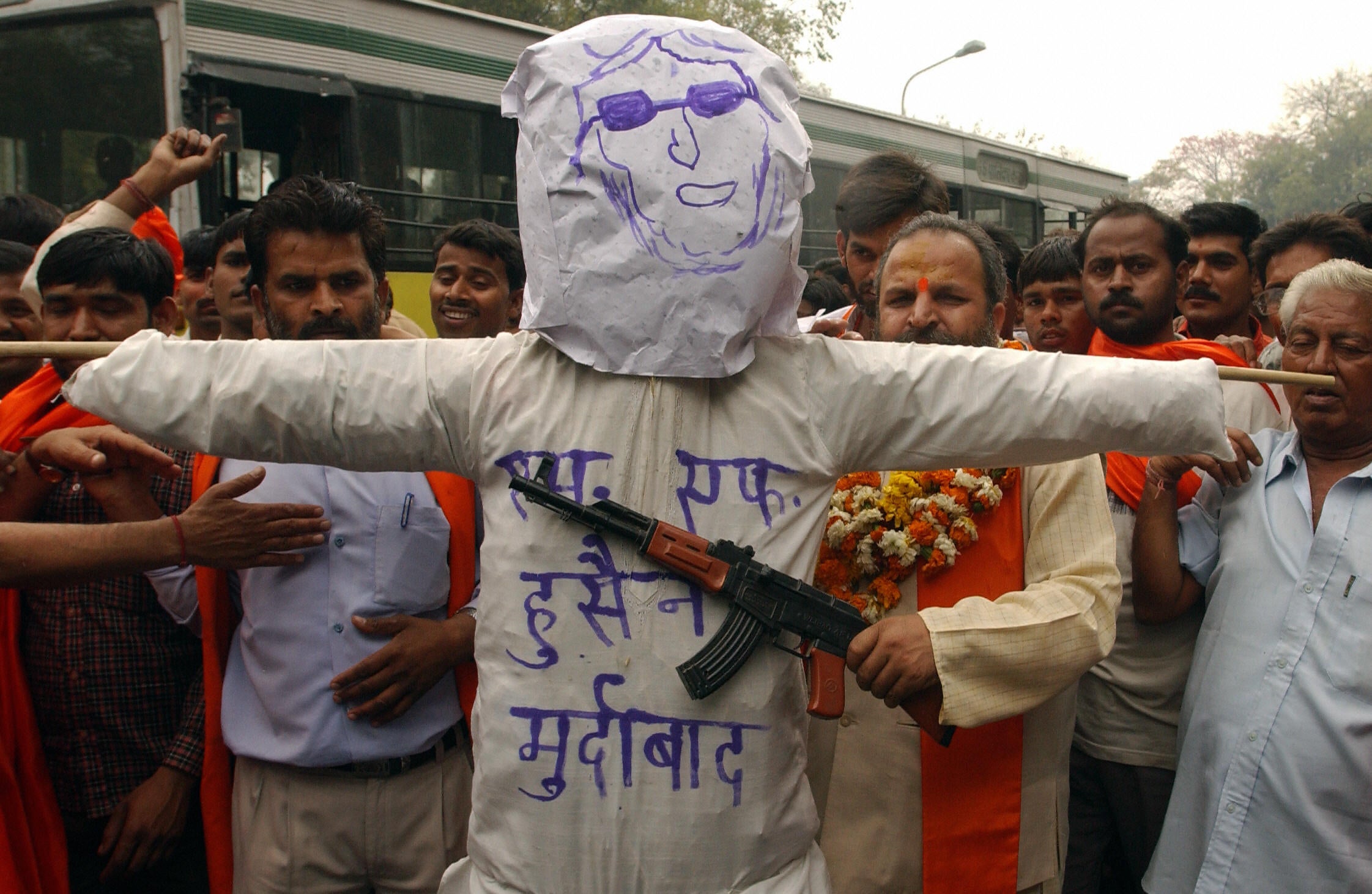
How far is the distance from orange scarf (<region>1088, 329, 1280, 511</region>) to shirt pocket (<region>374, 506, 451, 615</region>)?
1781 millimetres

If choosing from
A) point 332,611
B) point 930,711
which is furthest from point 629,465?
point 332,611

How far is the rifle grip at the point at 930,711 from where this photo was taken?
6.82 feet

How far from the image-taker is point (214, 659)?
259 centimetres

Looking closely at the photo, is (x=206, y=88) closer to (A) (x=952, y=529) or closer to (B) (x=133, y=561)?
(B) (x=133, y=561)

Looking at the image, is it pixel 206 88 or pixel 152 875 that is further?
pixel 206 88

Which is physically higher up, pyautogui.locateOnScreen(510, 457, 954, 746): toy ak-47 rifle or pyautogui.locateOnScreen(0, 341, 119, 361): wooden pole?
pyautogui.locateOnScreen(0, 341, 119, 361): wooden pole

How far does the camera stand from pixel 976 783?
238 centimetres

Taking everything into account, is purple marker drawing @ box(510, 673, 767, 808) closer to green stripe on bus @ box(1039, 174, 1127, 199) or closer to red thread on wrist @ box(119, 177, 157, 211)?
red thread on wrist @ box(119, 177, 157, 211)

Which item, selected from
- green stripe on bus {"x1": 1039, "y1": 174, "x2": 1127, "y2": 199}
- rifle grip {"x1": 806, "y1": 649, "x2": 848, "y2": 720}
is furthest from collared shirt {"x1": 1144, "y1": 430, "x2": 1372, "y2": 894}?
green stripe on bus {"x1": 1039, "y1": 174, "x2": 1127, "y2": 199}

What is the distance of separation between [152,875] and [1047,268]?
11.9 ft

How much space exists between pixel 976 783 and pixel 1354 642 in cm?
88

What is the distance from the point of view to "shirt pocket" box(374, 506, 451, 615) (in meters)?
2.54

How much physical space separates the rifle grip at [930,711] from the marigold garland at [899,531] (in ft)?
1.08

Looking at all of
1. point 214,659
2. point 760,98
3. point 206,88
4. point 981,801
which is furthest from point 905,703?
point 206,88
